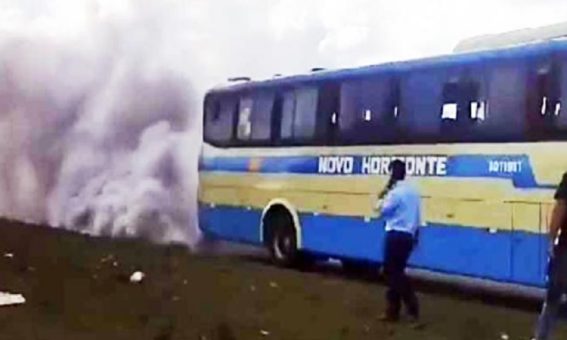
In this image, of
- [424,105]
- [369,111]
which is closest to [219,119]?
[369,111]

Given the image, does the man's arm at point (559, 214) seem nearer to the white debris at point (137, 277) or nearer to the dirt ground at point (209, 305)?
the dirt ground at point (209, 305)

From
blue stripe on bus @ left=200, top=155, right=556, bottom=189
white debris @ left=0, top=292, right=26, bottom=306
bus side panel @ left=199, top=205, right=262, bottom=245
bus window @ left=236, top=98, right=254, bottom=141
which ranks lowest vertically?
white debris @ left=0, top=292, right=26, bottom=306

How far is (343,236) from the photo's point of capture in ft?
60.1

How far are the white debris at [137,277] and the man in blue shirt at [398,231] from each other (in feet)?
13.5

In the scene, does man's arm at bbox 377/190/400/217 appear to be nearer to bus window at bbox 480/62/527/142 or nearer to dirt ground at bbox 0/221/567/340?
dirt ground at bbox 0/221/567/340

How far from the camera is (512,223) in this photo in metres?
15.0

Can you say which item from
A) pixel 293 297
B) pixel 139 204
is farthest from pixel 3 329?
pixel 139 204

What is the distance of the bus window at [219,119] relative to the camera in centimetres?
2131

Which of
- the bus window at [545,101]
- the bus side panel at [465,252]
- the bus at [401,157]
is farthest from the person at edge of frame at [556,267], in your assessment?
the bus side panel at [465,252]

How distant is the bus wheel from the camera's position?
781 inches

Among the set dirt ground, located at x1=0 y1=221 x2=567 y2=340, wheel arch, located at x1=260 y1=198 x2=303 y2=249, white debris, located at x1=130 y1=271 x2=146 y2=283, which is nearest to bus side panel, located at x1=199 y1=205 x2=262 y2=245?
wheel arch, located at x1=260 y1=198 x2=303 y2=249

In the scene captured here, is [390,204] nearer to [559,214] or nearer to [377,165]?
[559,214]

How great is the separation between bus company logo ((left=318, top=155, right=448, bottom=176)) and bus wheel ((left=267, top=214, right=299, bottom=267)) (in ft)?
4.73

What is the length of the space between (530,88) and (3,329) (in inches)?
249
